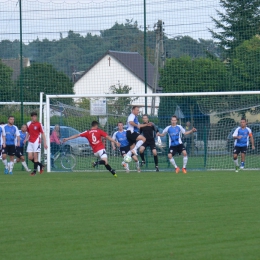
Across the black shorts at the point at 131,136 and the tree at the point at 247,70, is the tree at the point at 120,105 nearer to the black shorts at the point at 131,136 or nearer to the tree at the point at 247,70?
the black shorts at the point at 131,136

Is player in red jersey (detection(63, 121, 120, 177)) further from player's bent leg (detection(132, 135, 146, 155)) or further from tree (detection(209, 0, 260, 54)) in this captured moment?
tree (detection(209, 0, 260, 54))

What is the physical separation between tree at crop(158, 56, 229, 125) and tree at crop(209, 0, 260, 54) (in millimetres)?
1253

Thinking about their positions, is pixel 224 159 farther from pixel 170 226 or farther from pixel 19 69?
pixel 170 226

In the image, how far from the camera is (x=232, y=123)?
27469 millimetres

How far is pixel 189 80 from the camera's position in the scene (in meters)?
29.6

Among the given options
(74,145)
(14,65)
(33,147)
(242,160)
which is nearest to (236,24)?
(242,160)

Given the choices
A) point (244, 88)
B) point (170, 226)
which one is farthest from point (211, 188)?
point (244, 88)

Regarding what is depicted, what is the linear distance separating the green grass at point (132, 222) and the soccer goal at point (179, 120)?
10.0 metres

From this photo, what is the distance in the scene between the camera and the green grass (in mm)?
8062

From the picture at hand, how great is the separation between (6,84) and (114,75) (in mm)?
5088

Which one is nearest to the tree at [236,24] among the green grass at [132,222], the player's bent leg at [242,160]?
the player's bent leg at [242,160]

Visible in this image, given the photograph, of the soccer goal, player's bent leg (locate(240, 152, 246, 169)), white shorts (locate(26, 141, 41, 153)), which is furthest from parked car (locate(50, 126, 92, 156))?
player's bent leg (locate(240, 152, 246, 169))

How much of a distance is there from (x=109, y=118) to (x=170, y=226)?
18183 millimetres

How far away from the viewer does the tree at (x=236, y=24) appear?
95.8 ft
